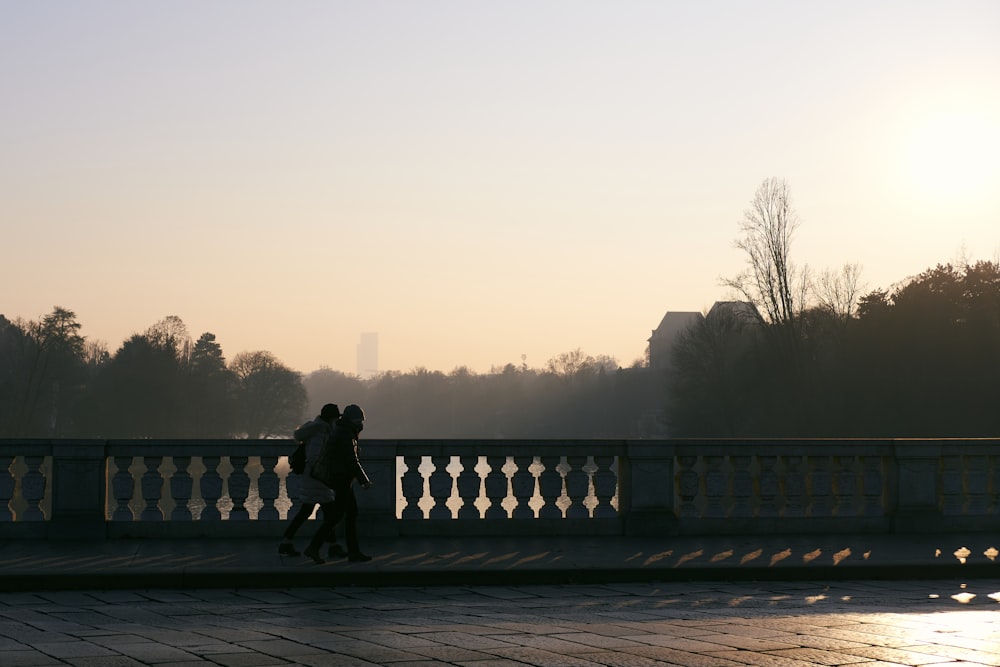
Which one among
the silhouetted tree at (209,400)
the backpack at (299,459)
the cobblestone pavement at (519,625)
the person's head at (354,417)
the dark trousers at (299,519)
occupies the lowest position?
the cobblestone pavement at (519,625)

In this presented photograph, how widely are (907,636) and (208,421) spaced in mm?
94244

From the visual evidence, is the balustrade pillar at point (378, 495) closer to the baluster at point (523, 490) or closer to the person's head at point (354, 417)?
the person's head at point (354, 417)

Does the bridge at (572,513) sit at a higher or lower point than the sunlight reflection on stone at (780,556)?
higher

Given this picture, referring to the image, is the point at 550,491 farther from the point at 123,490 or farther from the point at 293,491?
the point at 123,490

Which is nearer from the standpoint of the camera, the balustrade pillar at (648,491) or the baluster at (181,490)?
the baluster at (181,490)

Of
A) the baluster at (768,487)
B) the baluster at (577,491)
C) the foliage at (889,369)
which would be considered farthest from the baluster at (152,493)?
the foliage at (889,369)

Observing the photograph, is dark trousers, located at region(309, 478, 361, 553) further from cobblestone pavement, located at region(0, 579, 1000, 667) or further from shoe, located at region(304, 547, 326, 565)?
cobblestone pavement, located at region(0, 579, 1000, 667)

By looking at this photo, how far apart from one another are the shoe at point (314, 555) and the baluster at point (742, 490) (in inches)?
203

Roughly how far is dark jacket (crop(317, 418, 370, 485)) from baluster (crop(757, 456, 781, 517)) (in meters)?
4.89

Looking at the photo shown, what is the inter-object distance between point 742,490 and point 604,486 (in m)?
1.72

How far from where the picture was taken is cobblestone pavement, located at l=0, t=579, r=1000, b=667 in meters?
8.24

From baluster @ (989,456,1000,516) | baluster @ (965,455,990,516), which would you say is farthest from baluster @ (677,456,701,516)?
baluster @ (989,456,1000,516)

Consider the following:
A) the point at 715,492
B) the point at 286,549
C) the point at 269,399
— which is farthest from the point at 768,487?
the point at 269,399

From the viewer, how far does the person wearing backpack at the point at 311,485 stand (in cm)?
1325
